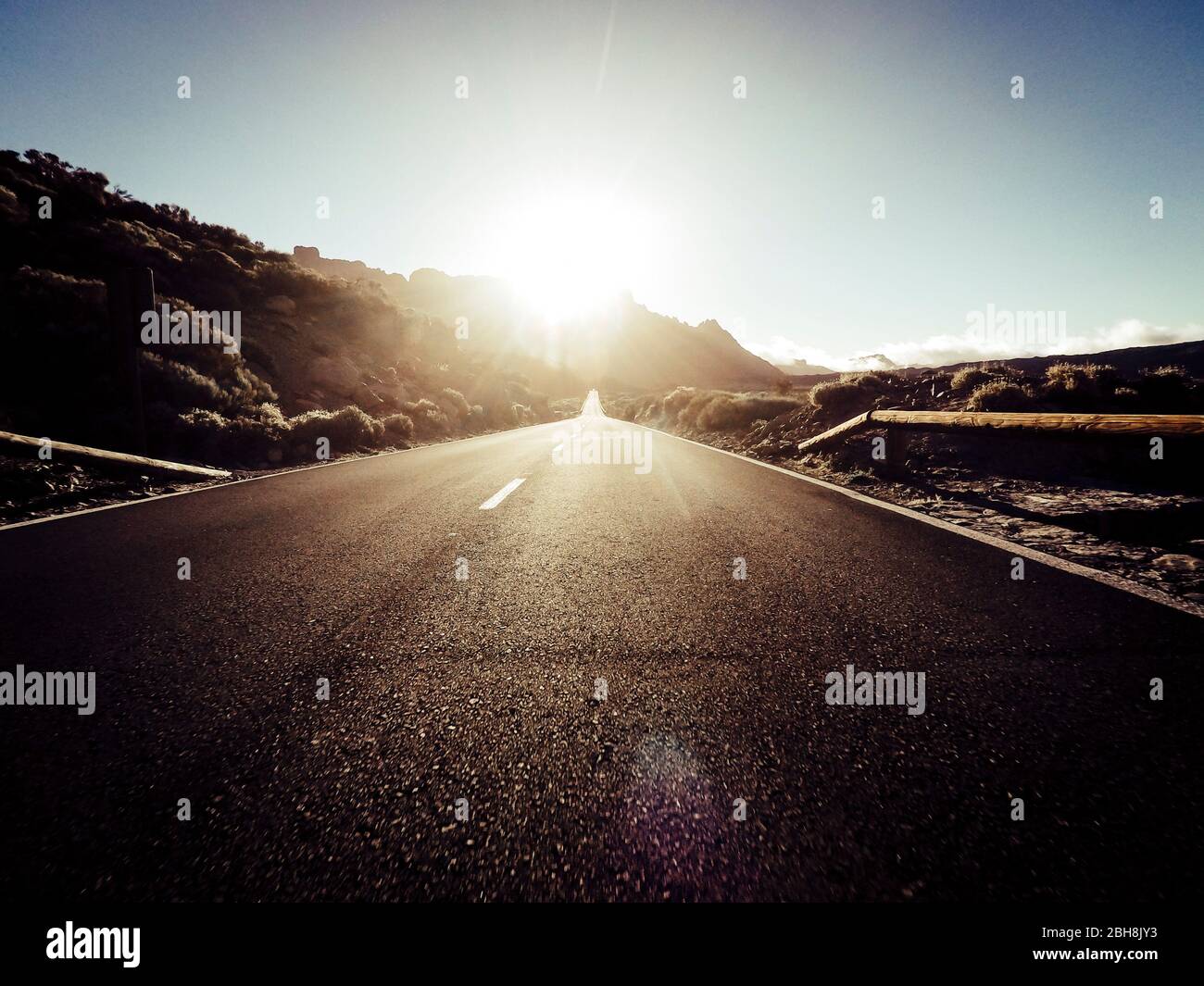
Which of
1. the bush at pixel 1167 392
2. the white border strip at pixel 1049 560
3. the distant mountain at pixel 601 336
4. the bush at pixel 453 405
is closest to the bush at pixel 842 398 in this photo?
the bush at pixel 1167 392

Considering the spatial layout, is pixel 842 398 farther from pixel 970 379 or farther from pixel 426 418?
pixel 426 418

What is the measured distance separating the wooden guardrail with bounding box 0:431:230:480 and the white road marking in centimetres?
475

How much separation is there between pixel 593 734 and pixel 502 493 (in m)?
4.78

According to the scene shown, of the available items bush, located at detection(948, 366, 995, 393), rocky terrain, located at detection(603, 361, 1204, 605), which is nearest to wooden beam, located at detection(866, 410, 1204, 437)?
rocky terrain, located at detection(603, 361, 1204, 605)

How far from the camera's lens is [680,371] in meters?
154

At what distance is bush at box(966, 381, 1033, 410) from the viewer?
763cm

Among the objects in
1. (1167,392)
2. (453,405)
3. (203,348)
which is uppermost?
(203,348)

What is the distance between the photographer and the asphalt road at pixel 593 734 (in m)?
1.17

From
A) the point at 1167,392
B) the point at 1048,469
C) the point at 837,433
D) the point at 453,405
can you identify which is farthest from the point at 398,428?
the point at 1167,392

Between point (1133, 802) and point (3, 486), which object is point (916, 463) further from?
point (3, 486)

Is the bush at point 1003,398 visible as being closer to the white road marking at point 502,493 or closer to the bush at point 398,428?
the white road marking at point 502,493

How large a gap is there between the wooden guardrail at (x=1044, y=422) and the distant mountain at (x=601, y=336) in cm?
10462

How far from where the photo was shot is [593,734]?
1.66 m
